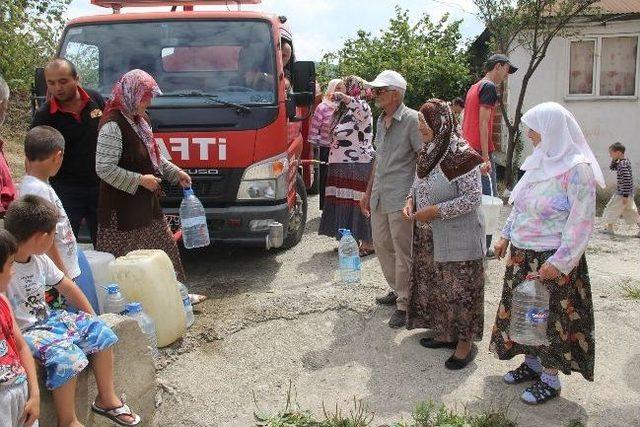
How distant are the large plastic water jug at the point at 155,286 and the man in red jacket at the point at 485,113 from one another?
10.1ft

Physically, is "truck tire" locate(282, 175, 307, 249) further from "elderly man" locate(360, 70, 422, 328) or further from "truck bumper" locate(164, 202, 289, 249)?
"elderly man" locate(360, 70, 422, 328)

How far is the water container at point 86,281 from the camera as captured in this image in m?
3.66

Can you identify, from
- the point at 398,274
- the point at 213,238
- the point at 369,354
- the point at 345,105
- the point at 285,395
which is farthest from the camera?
the point at 345,105

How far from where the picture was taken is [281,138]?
5.38 metres

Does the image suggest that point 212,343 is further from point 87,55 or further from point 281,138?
point 87,55

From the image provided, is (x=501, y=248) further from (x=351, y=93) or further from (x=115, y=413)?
(x=351, y=93)

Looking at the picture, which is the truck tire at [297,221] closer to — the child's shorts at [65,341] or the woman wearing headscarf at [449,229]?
the woman wearing headscarf at [449,229]

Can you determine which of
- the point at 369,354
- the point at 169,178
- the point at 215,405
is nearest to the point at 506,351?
the point at 369,354

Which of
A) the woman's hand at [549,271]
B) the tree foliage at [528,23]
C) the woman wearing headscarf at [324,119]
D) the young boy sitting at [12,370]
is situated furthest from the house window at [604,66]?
the young boy sitting at [12,370]

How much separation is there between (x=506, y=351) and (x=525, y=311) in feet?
1.03

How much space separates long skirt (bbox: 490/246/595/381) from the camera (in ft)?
10.9

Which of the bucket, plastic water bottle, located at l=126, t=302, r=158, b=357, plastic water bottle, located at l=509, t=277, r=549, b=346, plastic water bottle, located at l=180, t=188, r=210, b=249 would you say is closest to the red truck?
plastic water bottle, located at l=180, t=188, r=210, b=249

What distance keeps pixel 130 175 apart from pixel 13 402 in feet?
6.88

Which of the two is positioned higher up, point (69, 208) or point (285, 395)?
point (69, 208)
